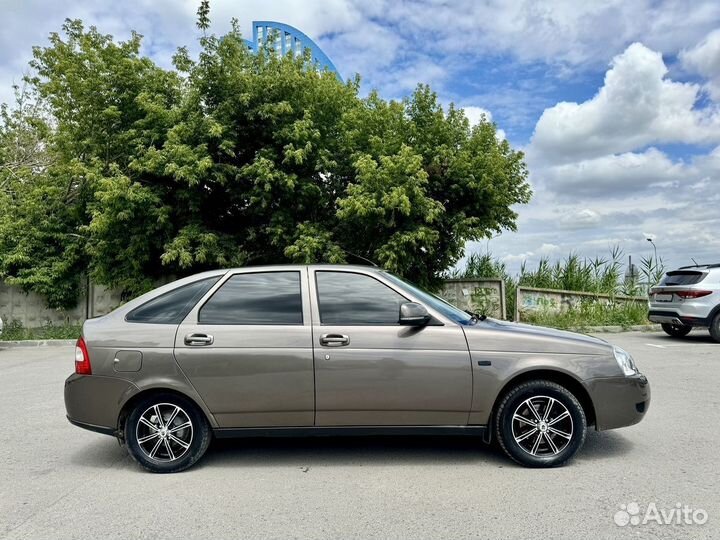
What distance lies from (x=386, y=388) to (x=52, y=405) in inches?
194

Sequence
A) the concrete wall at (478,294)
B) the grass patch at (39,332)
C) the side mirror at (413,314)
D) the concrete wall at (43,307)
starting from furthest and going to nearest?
the concrete wall at (43,307), the concrete wall at (478,294), the grass patch at (39,332), the side mirror at (413,314)

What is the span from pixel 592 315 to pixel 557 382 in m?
12.5

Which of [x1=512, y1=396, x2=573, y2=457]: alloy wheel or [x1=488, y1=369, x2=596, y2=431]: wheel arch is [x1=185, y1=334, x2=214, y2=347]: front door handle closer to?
[x1=488, y1=369, x2=596, y2=431]: wheel arch

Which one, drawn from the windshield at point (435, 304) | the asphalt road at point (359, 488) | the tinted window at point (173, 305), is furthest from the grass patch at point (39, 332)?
the windshield at point (435, 304)

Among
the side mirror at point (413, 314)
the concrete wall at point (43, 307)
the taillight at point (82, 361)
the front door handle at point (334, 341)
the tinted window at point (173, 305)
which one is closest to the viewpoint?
the side mirror at point (413, 314)

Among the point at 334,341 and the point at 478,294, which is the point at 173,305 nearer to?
the point at 334,341

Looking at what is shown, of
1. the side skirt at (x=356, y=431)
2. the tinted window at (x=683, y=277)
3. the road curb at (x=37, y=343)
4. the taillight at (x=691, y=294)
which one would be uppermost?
the tinted window at (x=683, y=277)

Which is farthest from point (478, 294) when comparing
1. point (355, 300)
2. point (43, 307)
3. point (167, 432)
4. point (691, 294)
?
point (43, 307)

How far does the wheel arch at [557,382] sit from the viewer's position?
167 inches

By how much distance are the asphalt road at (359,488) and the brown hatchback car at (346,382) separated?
0.31 m

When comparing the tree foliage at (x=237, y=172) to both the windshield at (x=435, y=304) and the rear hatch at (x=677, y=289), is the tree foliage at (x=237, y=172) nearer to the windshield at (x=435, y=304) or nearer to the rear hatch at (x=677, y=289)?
the rear hatch at (x=677, y=289)

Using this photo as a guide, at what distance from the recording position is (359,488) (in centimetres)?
390

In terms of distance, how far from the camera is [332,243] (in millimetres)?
14555

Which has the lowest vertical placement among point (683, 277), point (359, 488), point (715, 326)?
point (359, 488)
